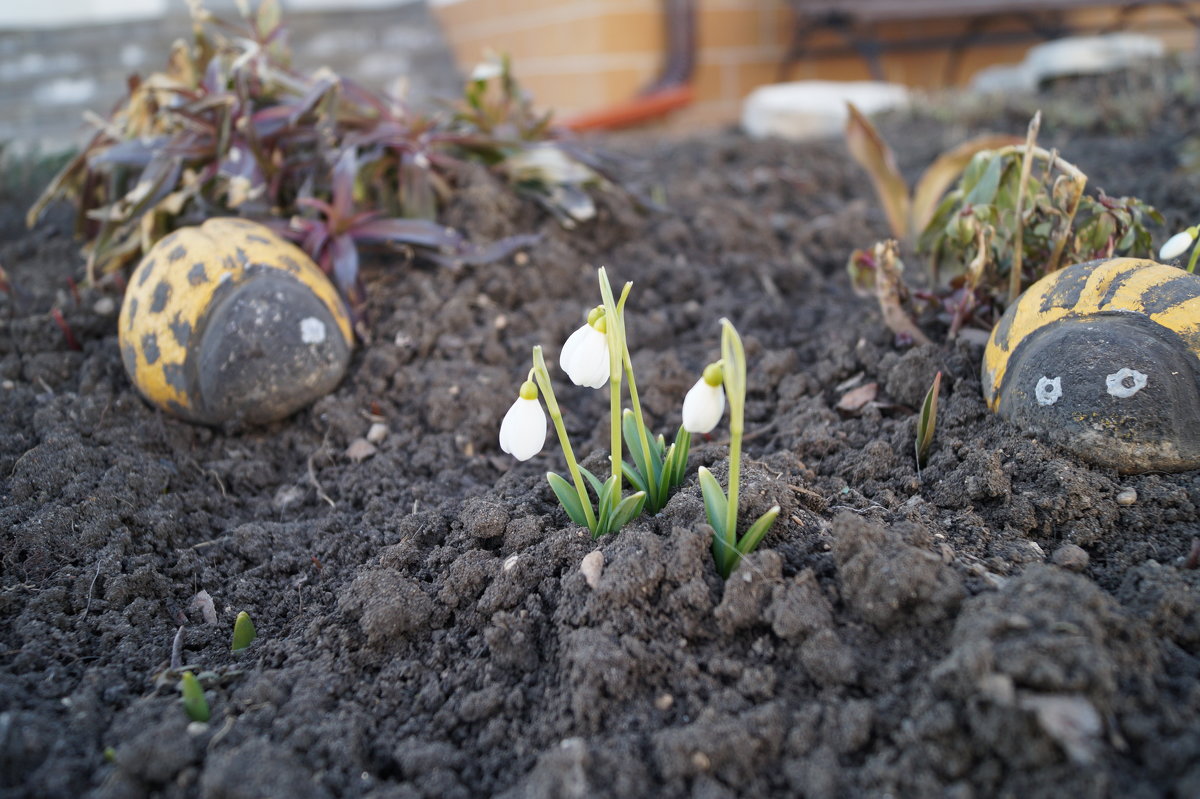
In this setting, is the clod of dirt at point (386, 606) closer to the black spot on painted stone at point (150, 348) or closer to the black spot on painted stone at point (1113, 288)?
the black spot on painted stone at point (150, 348)

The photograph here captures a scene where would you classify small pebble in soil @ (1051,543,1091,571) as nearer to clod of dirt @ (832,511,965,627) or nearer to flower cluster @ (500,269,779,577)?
clod of dirt @ (832,511,965,627)

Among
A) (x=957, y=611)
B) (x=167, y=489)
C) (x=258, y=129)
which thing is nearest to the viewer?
(x=957, y=611)

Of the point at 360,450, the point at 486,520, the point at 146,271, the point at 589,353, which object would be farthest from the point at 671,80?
the point at 589,353

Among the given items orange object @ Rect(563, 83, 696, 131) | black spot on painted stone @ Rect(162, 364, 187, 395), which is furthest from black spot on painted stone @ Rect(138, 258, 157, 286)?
orange object @ Rect(563, 83, 696, 131)

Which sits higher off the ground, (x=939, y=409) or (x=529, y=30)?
(x=529, y=30)

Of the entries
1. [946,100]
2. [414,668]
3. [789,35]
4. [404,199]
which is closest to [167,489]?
[414,668]

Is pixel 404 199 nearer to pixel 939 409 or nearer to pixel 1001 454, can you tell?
pixel 939 409

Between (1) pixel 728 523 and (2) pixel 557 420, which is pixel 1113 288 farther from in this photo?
(2) pixel 557 420
